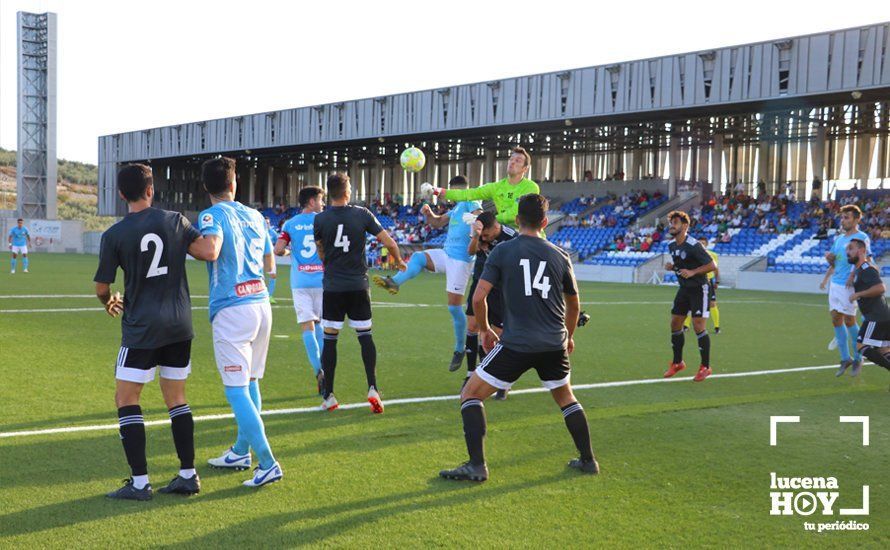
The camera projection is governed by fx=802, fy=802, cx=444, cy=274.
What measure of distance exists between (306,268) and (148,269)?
11.5ft

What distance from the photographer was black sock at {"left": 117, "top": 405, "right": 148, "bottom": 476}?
4.64m

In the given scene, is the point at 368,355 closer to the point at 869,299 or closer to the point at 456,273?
the point at 456,273

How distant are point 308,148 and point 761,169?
3092cm

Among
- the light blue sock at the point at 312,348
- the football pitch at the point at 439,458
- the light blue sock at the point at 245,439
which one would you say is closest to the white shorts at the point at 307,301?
the light blue sock at the point at 312,348

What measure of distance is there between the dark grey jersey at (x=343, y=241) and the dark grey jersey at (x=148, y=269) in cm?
233

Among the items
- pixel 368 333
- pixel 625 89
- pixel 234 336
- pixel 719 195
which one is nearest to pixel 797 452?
pixel 368 333

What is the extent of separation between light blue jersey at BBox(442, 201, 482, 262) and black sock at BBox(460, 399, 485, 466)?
3.89m

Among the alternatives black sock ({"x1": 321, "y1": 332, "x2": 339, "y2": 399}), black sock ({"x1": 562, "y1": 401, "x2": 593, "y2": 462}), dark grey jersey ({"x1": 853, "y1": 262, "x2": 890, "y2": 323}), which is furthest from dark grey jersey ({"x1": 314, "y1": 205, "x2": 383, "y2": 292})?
dark grey jersey ({"x1": 853, "y1": 262, "x2": 890, "y2": 323})

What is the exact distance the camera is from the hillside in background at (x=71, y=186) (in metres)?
101

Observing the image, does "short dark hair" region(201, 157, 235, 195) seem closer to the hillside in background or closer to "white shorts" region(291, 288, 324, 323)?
"white shorts" region(291, 288, 324, 323)

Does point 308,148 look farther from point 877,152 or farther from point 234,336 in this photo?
point 234,336

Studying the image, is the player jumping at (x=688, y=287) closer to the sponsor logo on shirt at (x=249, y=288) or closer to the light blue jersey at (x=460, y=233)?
the light blue jersey at (x=460, y=233)

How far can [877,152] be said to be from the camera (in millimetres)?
47062

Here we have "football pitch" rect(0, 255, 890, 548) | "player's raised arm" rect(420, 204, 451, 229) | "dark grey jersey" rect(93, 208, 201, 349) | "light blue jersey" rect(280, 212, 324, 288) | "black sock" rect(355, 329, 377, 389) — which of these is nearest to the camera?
"football pitch" rect(0, 255, 890, 548)
